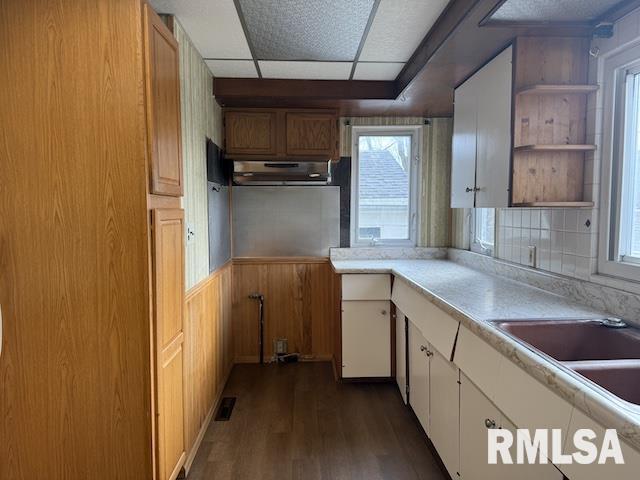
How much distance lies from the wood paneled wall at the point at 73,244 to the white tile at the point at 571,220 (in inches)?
75.2

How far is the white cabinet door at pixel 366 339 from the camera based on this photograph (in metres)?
3.03

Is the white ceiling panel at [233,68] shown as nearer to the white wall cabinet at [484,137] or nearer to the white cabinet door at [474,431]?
the white wall cabinet at [484,137]

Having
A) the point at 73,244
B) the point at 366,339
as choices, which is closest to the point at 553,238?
the point at 366,339

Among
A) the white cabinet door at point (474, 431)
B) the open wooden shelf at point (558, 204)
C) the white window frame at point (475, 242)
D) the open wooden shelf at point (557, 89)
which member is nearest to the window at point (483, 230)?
the white window frame at point (475, 242)

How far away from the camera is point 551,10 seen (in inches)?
63.9

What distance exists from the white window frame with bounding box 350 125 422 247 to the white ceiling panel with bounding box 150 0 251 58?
4.53ft

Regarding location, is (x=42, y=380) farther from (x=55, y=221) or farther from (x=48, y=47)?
(x=48, y=47)

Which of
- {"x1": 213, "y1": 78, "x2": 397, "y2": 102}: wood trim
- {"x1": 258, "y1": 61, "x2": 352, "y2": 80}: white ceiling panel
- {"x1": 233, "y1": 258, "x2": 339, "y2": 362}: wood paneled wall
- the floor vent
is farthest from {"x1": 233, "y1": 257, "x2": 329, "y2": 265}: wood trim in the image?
{"x1": 258, "y1": 61, "x2": 352, "y2": 80}: white ceiling panel

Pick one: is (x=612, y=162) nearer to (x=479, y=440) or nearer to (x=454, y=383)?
(x=454, y=383)

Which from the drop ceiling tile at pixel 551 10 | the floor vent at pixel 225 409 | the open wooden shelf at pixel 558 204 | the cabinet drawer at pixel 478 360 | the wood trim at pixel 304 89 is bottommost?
the floor vent at pixel 225 409

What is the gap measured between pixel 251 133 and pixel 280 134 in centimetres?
23

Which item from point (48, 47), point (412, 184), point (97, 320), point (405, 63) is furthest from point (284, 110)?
point (97, 320)

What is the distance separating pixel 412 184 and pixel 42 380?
3.00 metres

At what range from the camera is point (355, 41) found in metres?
2.27
